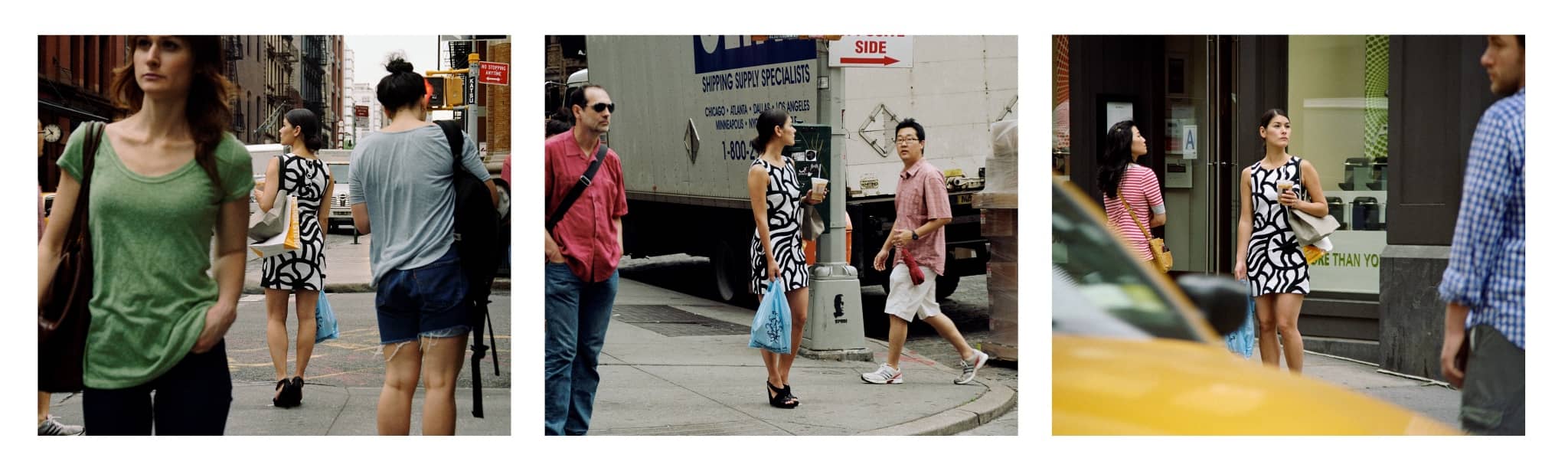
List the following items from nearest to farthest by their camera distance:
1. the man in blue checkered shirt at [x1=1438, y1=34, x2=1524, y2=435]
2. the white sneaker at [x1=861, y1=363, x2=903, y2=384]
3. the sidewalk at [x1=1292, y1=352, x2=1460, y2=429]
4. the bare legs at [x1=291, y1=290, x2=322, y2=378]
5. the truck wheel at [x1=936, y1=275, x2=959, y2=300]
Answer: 1. the man in blue checkered shirt at [x1=1438, y1=34, x2=1524, y2=435]
2. the bare legs at [x1=291, y1=290, x2=322, y2=378]
3. the sidewalk at [x1=1292, y1=352, x2=1460, y2=429]
4. the white sneaker at [x1=861, y1=363, x2=903, y2=384]
5. the truck wheel at [x1=936, y1=275, x2=959, y2=300]

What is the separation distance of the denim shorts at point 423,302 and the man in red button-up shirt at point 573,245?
51 centimetres

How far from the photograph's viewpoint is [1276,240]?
644 cm

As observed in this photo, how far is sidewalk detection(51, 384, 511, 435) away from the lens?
533cm

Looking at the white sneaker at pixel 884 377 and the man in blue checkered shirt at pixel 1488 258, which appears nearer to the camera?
the man in blue checkered shirt at pixel 1488 258

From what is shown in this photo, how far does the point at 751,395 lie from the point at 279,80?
2805mm

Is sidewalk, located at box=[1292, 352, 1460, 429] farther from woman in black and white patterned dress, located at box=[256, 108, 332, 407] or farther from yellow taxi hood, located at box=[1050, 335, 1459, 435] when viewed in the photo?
woman in black and white patterned dress, located at box=[256, 108, 332, 407]

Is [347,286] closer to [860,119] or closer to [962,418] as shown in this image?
[962,418]

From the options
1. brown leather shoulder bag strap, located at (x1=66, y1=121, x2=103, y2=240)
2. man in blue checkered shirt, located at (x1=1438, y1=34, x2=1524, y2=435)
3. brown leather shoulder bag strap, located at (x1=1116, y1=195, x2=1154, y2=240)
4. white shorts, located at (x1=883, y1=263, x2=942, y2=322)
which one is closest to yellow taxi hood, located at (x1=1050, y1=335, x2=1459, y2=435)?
man in blue checkered shirt, located at (x1=1438, y1=34, x2=1524, y2=435)

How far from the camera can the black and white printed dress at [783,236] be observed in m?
6.36

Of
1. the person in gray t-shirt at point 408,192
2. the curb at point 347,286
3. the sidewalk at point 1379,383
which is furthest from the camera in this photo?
the sidewalk at point 1379,383

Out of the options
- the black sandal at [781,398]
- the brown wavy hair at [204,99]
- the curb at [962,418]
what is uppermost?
the brown wavy hair at [204,99]

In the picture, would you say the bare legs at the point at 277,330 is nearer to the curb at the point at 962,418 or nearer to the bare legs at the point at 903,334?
the curb at the point at 962,418

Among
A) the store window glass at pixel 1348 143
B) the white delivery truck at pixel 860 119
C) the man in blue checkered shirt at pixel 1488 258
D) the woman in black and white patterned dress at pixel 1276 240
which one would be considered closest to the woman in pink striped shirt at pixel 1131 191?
the woman in black and white patterned dress at pixel 1276 240

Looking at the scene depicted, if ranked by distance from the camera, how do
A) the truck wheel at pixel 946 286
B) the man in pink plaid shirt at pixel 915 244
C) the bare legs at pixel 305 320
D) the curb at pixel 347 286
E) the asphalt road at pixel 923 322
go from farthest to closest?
1. the truck wheel at pixel 946 286
2. the asphalt road at pixel 923 322
3. the man in pink plaid shirt at pixel 915 244
4. the bare legs at pixel 305 320
5. the curb at pixel 347 286
